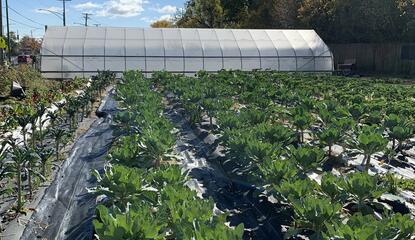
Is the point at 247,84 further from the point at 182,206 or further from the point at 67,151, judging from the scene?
the point at 182,206

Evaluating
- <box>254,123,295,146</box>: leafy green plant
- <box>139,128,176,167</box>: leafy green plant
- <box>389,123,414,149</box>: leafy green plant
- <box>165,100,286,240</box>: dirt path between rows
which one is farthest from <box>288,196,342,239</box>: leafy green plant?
<box>389,123,414,149</box>: leafy green plant

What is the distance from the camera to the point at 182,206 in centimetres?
324

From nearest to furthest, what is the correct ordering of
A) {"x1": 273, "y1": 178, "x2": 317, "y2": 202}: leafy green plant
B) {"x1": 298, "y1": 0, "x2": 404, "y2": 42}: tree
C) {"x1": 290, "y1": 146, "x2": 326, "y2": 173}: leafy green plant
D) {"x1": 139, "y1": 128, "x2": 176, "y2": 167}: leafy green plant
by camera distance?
{"x1": 273, "y1": 178, "x2": 317, "y2": 202}: leafy green plant → {"x1": 290, "y1": 146, "x2": 326, "y2": 173}: leafy green plant → {"x1": 139, "y1": 128, "x2": 176, "y2": 167}: leafy green plant → {"x1": 298, "y1": 0, "x2": 404, "y2": 42}: tree

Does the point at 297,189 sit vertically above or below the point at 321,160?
above

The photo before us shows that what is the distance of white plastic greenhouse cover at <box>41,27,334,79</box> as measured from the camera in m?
21.0

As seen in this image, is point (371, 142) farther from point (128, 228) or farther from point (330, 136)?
point (128, 228)

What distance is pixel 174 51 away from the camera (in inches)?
867

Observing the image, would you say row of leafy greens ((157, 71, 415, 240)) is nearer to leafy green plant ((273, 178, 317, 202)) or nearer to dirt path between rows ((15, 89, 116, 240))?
leafy green plant ((273, 178, 317, 202))

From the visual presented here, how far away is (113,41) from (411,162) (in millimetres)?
17720

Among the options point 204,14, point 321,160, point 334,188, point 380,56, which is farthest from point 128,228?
point 204,14

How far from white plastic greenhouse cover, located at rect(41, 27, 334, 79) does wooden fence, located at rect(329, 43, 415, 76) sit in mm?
6653

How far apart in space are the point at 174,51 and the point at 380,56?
47.4ft

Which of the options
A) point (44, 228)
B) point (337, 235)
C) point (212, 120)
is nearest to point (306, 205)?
point (337, 235)

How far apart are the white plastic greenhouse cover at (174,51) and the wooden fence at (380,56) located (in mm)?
6653
